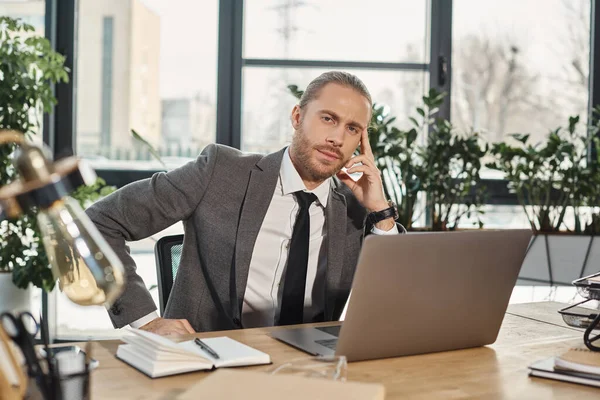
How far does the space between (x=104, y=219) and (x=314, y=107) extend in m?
0.69

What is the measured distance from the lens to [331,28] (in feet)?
13.5

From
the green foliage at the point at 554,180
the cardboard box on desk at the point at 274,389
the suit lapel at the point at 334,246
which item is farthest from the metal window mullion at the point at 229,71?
the cardboard box on desk at the point at 274,389

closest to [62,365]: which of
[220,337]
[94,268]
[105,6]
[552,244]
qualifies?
[94,268]

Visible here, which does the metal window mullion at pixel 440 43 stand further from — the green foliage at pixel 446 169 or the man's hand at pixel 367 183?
the man's hand at pixel 367 183

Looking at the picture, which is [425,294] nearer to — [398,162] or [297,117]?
[297,117]

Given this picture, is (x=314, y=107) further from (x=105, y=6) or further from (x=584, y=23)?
(x=584, y=23)

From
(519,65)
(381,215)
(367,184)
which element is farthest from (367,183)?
(519,65)

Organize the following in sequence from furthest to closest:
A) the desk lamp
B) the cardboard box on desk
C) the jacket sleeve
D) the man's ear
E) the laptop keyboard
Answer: the man's ear → the jacket sleeve → the laptop keyboard → the cardboard box on desk → the desk lamp

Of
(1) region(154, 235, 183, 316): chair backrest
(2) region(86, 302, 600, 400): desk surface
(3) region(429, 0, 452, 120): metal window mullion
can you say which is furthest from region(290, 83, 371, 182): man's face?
(3) region(429, 0, 452, 120): metal window mullion

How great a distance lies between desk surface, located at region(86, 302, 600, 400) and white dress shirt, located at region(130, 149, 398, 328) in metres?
0.44

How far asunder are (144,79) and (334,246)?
2.42 meters

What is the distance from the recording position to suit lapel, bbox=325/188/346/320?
2.01 metres

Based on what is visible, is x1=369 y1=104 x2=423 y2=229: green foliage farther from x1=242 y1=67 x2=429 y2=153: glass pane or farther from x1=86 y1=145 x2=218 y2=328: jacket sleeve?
x1=86 y1=145 x2=218 y2=328: jacket sleeve

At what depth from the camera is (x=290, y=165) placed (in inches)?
83.9
